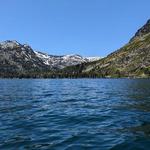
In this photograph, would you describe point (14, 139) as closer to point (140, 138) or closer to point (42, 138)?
point (42, 138)

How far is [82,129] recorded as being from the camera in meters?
28.8

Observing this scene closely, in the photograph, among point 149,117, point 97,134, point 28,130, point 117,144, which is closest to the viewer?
point 117,144

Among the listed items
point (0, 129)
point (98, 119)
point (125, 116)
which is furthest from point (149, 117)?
point (0, 129)

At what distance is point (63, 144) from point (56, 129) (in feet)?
19.6

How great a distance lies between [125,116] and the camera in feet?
120

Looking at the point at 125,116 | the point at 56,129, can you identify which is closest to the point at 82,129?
the point at 56,129

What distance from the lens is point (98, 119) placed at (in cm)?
3459

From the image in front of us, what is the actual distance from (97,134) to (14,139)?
6.63 m

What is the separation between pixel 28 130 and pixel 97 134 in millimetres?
6181

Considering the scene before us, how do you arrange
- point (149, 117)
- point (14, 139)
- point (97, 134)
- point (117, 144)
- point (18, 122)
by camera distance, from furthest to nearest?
point (149, 117)
point (18, 122)
point (97, 134)
point (14, 139)
point (117, 144)

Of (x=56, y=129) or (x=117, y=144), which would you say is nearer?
(x=117, y=144)

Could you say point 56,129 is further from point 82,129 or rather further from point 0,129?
point 0,129

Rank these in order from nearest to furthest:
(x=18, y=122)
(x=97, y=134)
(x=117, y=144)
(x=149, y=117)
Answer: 1. (x=117, y=144)
2. (x=97, y=134)
3. (x=18, y=122)
4. (x=149, y=117)

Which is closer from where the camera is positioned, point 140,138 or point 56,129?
point 140,138
